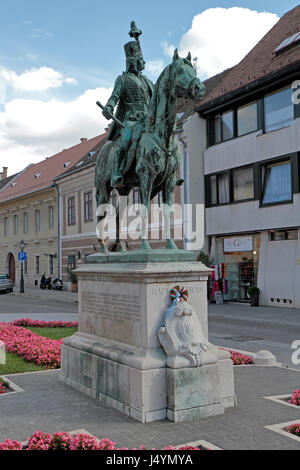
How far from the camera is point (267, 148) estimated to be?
22.3 metres

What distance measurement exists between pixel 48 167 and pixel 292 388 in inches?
1645

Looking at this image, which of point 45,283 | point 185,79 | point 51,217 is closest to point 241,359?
point 185,79

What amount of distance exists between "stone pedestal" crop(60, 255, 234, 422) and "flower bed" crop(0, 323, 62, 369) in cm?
200

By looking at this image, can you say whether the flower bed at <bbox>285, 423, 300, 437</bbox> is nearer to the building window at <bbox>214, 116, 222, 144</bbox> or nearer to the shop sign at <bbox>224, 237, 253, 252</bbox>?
the shop sign at <bbox>224, 237, 253, 252</bbox>

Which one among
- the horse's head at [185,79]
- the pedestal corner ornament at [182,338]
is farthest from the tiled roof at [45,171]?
the pedestal corner ornament at [182,338]

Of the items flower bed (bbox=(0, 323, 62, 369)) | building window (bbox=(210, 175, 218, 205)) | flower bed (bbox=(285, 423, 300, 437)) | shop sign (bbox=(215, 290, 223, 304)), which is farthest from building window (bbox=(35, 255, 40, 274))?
flower bed (bbox=(285, 423, 300, 437))

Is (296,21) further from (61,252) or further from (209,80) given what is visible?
(61,252)

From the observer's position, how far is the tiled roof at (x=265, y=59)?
72.6ft

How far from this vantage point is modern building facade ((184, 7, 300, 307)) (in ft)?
69.1

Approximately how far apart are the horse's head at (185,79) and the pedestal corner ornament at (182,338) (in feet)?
8.08

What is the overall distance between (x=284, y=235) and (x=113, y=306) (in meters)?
16.4

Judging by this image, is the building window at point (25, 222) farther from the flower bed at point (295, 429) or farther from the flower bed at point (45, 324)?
the flower bed at point (295, 429)

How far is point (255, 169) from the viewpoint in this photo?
22922 millimetres
